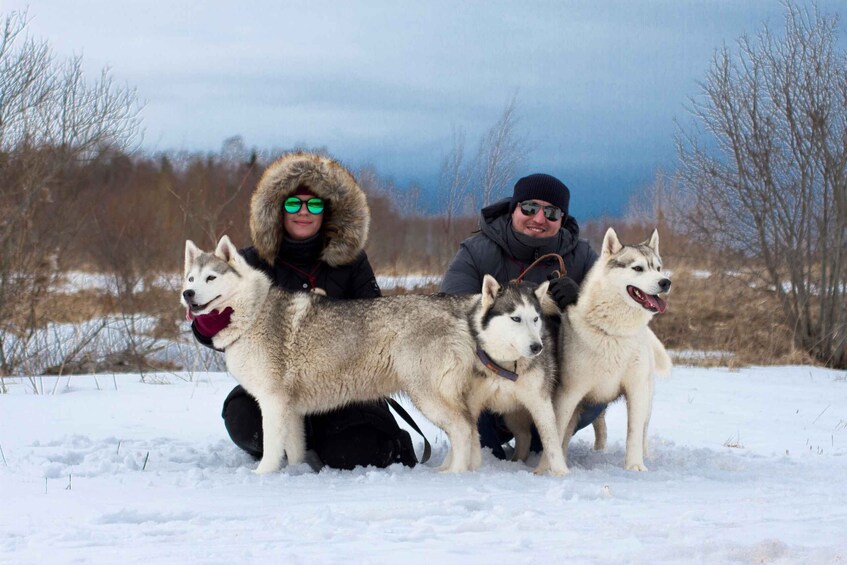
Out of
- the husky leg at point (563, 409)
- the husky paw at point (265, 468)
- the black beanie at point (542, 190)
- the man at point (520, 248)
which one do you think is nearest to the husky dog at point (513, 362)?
the husky leg at point (563, 409)

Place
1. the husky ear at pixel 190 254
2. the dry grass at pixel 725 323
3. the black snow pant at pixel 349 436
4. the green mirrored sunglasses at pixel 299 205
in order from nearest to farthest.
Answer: the husky ear at pixel 190 254 < the black snow pant at pixel 349 436 < the green mirrored sunglasses at pixel 299 205 < the dry grass at pixel 725 323

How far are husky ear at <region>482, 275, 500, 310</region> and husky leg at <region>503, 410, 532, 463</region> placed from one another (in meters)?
0.89

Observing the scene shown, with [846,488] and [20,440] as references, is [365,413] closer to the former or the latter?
[20,440]

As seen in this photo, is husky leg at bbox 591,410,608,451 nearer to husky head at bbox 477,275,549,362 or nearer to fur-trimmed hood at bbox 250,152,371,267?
husky head at bbox 477,275,549,362

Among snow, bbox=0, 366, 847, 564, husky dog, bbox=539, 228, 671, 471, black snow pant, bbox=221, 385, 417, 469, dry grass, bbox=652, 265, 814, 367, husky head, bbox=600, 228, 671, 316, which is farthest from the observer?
dry grass, bbox=652, 265, 814, 367

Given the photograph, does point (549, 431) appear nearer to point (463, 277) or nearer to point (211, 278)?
point (463, 277)

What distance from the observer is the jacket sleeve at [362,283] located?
5.77 metres

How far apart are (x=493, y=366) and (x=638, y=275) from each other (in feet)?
3.41

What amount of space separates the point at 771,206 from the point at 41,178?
11473mm

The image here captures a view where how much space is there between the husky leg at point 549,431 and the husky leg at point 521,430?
44cm

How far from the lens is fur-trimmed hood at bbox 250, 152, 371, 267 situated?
220 inches

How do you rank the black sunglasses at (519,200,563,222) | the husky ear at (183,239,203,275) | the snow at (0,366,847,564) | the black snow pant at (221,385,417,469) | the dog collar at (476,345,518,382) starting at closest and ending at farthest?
the snow at (0,366,847,564), the dog collar at (476,345,518,382), the husky ear at (183,239,203,275), the black snow pant at (221,385,417,469), the black sunglasses at (519,200,563,222)

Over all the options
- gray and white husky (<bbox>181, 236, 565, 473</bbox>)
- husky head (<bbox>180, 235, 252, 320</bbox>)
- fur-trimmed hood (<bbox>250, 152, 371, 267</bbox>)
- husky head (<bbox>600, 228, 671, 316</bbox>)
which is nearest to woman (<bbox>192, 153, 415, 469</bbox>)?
fur-trimmed hood (<bbox>250, 152, 371, 267</bbox>)

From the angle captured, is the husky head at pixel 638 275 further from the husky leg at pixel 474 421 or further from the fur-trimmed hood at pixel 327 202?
the fur-trimmed hood at pixel 327 202
